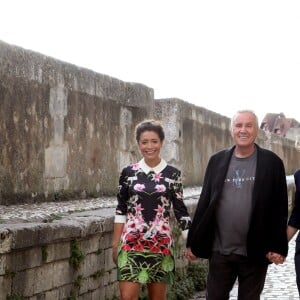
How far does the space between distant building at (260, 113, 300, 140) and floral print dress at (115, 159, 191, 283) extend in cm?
4354

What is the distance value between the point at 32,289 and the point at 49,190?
2883mm

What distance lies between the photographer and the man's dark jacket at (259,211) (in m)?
4.36

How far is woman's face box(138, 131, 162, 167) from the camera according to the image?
4.56 meters

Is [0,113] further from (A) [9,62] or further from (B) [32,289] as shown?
(B) [32,289]

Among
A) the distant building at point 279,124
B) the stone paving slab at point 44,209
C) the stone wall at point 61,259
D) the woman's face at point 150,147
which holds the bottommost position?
the stone wall at point 61,259

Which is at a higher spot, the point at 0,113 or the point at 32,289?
the point at 0,113

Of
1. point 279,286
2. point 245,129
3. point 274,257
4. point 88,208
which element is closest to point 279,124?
point 279,286

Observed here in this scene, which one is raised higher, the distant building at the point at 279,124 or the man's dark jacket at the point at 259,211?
the distant building at the point at 279,124

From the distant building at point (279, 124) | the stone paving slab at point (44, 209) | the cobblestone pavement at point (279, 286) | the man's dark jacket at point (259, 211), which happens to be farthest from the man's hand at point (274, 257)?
the distant building at point (279, 124)

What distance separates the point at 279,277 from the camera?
8562 mm

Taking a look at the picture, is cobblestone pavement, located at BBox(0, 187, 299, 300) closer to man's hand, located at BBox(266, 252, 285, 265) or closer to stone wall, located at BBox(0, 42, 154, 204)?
stone wall, located at BBox(0, 42, 154, 204)

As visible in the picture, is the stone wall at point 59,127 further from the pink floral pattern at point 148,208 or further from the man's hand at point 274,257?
the man's hand at point 274,257

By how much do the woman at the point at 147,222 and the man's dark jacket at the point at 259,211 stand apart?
0.63 feet

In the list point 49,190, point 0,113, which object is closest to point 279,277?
point 49,190
